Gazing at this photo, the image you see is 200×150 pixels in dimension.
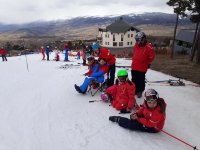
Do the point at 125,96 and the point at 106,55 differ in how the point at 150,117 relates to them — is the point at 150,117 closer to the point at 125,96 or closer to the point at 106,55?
the point at 125,96

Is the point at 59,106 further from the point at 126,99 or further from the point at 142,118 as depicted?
the point at 142,118

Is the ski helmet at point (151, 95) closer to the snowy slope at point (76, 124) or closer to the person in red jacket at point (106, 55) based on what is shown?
the snowy slope at point (76, 124)

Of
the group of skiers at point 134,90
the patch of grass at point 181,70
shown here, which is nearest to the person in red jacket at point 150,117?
the group of skiers at point 134,90

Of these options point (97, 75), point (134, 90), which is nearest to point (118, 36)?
point (97, 75)

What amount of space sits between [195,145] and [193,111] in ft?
7.96

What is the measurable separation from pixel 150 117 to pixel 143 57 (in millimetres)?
2934

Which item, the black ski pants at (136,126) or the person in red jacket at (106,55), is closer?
the black ski pants at (136,126)

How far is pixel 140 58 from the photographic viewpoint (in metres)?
8.30

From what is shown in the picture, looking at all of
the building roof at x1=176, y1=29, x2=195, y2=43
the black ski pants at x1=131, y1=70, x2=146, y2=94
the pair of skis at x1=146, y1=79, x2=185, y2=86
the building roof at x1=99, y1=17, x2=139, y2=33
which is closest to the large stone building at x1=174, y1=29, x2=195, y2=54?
the building roof at x1=176, y1=29, x2=195, y2=43

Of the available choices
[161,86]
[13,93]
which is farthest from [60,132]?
[161,86]

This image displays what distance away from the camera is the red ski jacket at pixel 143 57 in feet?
26.6

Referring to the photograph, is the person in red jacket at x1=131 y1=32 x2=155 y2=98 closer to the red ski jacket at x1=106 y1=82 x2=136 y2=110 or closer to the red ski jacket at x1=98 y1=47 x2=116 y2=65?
the red ski jacket at x1=98 y1=47 x2=116 y2=65

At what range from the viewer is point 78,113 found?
7.43m

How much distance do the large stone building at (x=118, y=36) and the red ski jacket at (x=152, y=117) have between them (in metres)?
64.4
